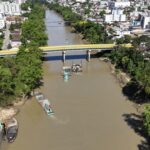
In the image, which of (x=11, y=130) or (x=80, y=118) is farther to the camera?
(x=80, y=118)

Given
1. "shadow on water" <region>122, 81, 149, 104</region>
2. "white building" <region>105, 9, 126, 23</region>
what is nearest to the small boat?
"shadow on water" <region>122, 81, 149, 104</region>

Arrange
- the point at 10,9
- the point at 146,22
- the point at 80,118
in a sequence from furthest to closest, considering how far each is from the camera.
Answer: the point at 10,9
the point at 146,22
the point at 80,118

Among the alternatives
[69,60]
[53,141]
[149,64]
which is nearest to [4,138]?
[53,141]

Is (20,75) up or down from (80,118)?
up

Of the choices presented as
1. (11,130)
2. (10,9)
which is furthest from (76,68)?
(10,9)

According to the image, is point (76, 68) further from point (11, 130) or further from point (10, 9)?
point (10, 9)

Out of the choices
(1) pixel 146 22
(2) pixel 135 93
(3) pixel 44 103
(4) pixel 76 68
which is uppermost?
(1) pixel 146 22

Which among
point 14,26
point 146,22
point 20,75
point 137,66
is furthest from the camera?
point 146,22
